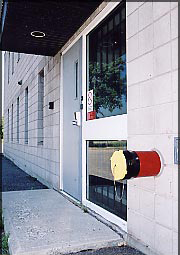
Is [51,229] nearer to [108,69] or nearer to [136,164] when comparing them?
[136,164]

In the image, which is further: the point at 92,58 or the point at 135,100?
the point at 92,58

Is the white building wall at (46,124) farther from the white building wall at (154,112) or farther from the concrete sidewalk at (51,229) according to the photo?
the white building wall at (154,112)

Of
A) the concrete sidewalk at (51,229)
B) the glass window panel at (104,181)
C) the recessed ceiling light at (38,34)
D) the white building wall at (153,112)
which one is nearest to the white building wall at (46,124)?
the recessed ceiling light at (38,34)

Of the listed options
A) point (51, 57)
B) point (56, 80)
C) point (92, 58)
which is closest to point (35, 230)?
point (92, 58)

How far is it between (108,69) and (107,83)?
0.54 feet

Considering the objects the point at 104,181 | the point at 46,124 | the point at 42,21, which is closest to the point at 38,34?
the point at 42,21

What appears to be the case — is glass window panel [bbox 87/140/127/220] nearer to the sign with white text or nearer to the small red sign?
the small red sign

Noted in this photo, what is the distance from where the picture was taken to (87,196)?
152 inches

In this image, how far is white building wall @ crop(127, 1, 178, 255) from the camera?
2.15 m

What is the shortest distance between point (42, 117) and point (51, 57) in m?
1.61

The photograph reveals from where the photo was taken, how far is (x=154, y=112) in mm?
2352

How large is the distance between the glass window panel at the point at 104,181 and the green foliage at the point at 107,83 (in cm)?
45

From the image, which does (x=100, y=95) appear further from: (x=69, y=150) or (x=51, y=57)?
(x=51, y=57)

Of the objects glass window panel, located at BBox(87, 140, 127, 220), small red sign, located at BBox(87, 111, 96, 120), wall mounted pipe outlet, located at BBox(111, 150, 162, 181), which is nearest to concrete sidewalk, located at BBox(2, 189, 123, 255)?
glass window panel, located at BBox(87, 140, 127, 220)
